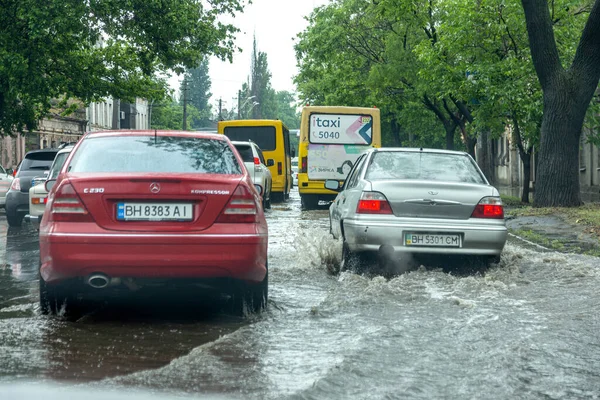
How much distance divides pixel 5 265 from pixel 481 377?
303 inches

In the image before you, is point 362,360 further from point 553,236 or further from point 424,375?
point 553,236

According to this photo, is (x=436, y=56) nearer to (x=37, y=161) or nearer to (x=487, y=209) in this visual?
(x=37, y=161)

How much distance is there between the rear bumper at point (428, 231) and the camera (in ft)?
30.8

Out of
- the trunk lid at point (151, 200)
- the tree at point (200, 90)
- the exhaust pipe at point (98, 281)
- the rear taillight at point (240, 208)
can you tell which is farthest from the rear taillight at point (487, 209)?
the tree at point (200, 90)

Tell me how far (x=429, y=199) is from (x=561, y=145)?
1213cm

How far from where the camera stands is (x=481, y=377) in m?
5.23

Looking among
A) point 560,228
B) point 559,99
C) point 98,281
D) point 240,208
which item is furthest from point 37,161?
point 240,208

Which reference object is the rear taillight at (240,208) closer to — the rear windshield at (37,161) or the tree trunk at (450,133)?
the rear windshield at (37,161)

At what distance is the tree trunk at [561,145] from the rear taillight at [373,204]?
40.1ft

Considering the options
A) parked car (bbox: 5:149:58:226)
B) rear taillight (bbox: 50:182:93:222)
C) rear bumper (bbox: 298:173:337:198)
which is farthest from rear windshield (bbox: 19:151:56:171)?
rear taillight (bbox: 50:182:93:222)

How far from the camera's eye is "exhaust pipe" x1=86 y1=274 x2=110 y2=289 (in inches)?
269

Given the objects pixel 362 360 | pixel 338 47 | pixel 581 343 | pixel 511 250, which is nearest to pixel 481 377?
pixel 362 360

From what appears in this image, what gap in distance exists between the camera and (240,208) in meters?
7.04

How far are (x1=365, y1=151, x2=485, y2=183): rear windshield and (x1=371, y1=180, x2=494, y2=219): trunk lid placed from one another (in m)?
0.43
